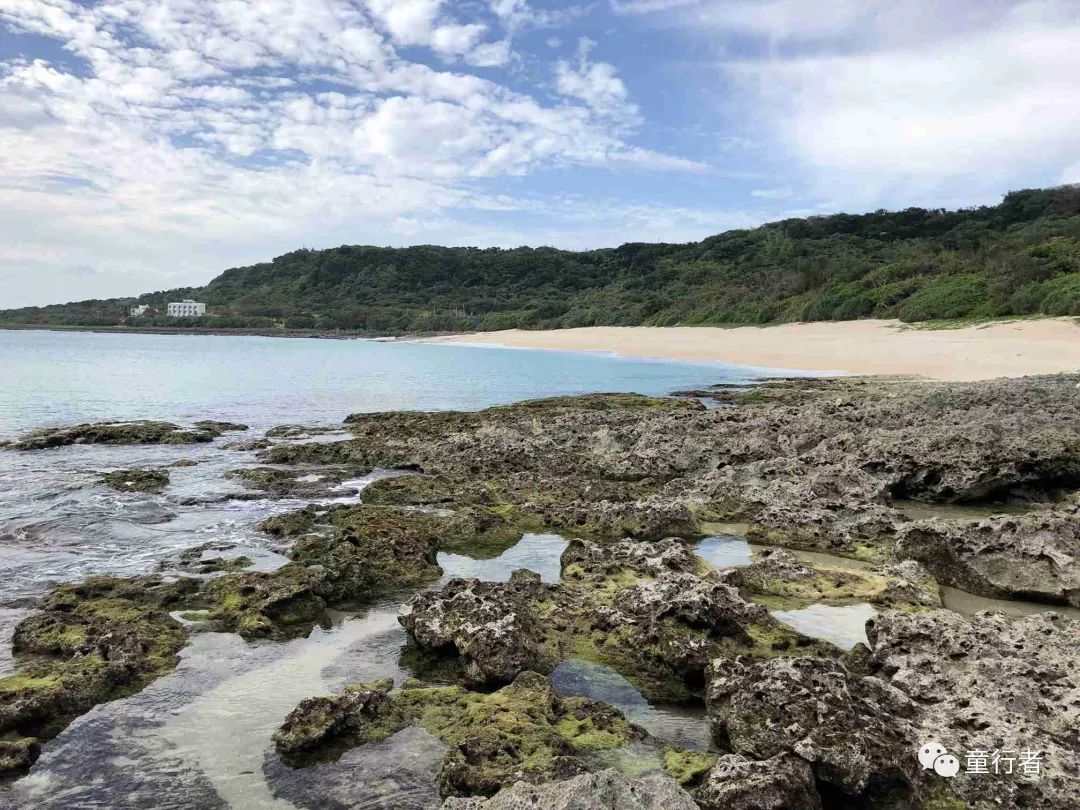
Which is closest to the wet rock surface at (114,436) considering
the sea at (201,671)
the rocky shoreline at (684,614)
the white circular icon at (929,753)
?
the sea at (201,671)

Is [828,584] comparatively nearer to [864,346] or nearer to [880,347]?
[880,347]

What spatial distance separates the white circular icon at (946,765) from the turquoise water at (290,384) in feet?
67.8

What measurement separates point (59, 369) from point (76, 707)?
47629 mm

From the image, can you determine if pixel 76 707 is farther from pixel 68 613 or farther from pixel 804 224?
pixel 804 224

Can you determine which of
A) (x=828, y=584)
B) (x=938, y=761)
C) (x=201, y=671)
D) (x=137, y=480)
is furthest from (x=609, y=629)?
(x=137, y=480)

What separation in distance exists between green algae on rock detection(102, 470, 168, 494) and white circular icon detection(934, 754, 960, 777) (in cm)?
1150

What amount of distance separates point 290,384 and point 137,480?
24.9m

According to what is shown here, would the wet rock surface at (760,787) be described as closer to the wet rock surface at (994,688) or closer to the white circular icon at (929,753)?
the white circular icon at (929,753)

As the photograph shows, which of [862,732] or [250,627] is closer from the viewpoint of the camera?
[862,732]

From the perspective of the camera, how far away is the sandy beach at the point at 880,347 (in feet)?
93.9

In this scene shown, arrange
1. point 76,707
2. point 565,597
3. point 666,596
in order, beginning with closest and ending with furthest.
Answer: point 76,707 → point 666,596 → point 565,597

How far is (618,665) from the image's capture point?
5.71 m

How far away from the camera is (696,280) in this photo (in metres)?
99.3

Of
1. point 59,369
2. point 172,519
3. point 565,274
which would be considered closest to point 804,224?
point 565,274
